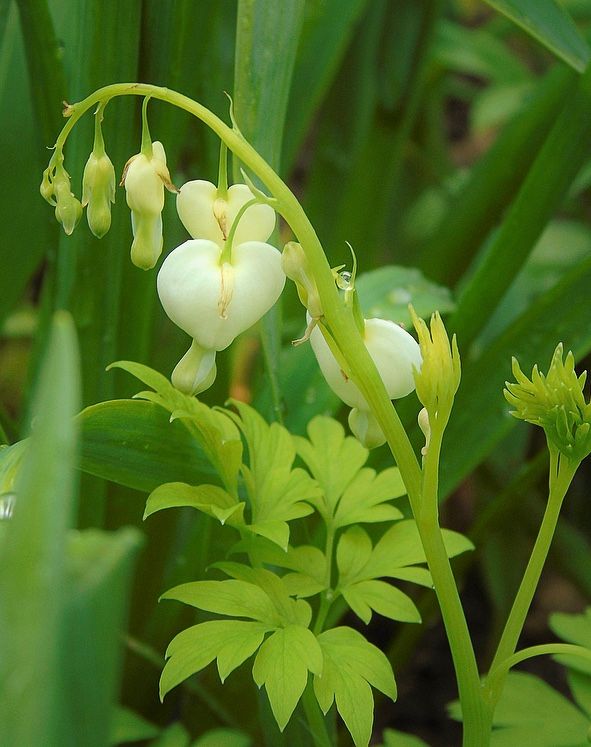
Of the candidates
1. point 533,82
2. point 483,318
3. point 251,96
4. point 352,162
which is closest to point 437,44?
point 533,82

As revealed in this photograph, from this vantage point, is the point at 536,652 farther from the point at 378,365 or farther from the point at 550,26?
the point at 550,26

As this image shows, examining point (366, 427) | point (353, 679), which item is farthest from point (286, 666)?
point (366, 427)

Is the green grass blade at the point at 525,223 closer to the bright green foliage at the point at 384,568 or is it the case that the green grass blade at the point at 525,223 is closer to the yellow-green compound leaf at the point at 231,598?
the bright green foliage at the point at 384,568

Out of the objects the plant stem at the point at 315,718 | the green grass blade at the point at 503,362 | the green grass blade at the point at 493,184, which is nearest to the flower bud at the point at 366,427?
the plant stem at the point at 315,718

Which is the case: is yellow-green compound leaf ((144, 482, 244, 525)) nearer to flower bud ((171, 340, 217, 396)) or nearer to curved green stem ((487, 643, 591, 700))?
flower bud ((171, 340, 217, 396))

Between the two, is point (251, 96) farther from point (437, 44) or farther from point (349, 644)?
point (437, 44)

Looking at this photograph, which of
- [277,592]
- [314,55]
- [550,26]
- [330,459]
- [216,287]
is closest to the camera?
[216,287]

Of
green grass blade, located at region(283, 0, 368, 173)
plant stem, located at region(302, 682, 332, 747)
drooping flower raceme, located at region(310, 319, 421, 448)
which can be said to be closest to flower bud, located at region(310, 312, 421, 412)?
drooping flower raceme, located at region(310, 319, 421, 448)
